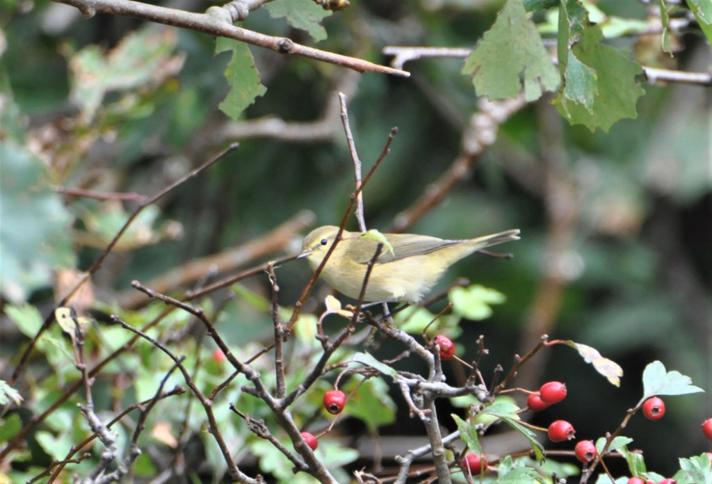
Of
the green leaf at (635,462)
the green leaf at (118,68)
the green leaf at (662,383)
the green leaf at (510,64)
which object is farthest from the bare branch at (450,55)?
the green leaf at (118,68)

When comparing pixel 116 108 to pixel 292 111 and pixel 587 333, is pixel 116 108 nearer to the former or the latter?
pixel 292 111

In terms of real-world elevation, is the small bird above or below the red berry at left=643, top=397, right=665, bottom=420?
below

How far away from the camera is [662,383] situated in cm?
153

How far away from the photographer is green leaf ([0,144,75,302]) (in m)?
1.21

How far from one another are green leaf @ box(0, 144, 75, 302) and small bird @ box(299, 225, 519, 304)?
119 centimetres

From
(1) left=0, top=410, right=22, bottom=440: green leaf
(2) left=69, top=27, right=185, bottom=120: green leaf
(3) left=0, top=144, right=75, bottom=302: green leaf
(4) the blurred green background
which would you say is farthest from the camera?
(4) the blurred green background

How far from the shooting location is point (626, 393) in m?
5.61

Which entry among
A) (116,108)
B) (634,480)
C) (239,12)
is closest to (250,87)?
(239,12)

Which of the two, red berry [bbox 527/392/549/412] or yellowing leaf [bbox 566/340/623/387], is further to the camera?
red berry [bbox 527/392/549/412]

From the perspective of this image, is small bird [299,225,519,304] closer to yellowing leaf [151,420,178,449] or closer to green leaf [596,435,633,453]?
yellowing leaf [151,420,178,449]

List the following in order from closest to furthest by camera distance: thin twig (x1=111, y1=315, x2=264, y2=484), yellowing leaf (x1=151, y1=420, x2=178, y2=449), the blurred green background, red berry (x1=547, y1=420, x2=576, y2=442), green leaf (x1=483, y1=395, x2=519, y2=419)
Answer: thin twig (x1=111, y1=315, x2=264, y2=484)
green leaf (x1=483, y1=395, x2=519, y2=419)
red berry (x1=547, y1=420, x2=576, y2=442)
yellowing leaf (x1=151, y1=420, x2=178, y2=449)
the blurred green background

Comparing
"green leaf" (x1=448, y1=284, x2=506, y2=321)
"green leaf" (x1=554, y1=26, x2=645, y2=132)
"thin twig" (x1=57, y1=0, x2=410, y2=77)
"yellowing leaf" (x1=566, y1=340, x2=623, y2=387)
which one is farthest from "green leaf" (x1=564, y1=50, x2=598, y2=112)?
"green leaf" (x1=448, y1=284, x2=506, y2=321)

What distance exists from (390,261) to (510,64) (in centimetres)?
112

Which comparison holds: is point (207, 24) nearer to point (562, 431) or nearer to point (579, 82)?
point (579, 82)
